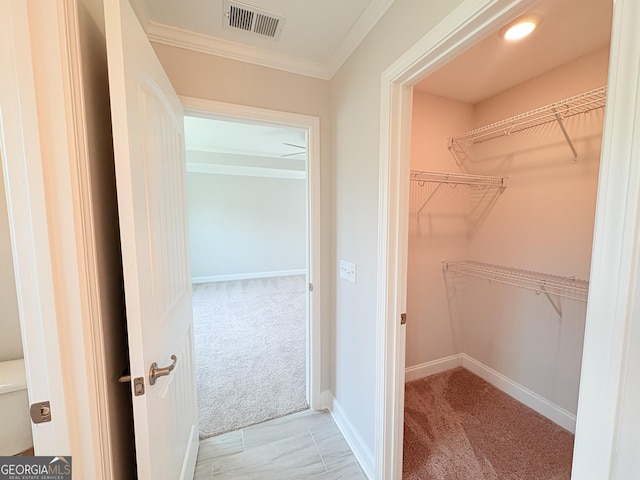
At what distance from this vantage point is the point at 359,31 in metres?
1.39

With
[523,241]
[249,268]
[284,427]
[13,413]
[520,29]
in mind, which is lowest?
[284,427]

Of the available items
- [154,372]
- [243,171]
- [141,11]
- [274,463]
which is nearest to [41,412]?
[154,372]

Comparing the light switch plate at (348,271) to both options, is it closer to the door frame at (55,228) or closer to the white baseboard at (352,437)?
the white baseboard at (352,437)

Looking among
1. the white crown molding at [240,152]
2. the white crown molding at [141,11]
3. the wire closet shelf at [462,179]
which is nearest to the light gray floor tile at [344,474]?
the wire closet shelf at [462,179]

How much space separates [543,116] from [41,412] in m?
2.72

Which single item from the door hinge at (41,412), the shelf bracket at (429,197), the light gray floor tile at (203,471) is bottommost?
the light gray floor tile at (203,471)

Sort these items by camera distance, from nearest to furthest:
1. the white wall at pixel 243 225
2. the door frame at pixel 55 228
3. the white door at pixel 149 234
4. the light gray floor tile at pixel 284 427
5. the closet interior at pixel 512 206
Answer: the door frame at pixel 55 228 → the white door at pixel 149 234 → the closet interior at pixel 512 206 → the light gray floor tile at pixel 284 427 → the white wall at pixel 243 225

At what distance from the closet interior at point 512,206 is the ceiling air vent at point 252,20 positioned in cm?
112

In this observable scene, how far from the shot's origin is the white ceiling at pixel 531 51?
3.94ft

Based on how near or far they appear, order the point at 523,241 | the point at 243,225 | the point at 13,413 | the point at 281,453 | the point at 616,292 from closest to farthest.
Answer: the point at 616,292, the point at 13,413, the point at 281,453, the point at 523,241, the point at 243,225

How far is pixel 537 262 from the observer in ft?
6.07

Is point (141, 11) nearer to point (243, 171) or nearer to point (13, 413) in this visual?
point (13, 413)

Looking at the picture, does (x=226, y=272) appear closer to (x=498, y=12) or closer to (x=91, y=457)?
(x=91, y=457)

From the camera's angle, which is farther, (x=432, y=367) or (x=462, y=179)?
(x=432, y=367)
